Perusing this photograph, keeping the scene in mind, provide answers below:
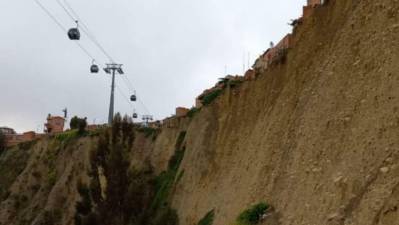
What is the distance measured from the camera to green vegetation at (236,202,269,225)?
15.7 metres

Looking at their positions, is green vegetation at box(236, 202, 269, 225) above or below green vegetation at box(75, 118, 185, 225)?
below

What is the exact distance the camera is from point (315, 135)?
607 inches

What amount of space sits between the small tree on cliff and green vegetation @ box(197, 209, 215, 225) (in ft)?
103

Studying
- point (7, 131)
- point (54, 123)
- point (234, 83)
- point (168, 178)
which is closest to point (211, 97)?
point (234, 83)

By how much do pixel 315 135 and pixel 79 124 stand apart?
39.2 meters

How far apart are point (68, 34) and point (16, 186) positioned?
99.8 ft

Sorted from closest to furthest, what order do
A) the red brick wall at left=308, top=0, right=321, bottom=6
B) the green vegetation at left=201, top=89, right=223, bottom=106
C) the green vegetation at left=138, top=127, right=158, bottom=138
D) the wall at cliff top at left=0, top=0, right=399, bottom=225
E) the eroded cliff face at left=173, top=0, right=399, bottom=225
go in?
the eroded cliff face at left=173, top=0, right=399, bottom=225, the wall at cliff top at left=0, top=0, right=399, bottom=225, the red brick wall at left=308, top=0, right=321, bottom=6, the green vegetation at left=201, top=89, right=223, bottom=106, the green vegetation at left=138, top=127, right=158, bottom=138

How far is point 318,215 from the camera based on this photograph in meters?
12.6

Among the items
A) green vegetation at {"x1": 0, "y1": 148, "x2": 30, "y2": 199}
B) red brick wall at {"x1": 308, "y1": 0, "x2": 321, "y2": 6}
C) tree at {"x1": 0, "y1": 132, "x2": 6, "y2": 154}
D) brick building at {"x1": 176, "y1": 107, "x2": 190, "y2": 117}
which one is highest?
tree at {"x1": 0, "y1": 132, "x2": 6, "y2": 154}

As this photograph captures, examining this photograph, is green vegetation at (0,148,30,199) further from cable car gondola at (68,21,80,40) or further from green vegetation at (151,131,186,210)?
cable car gondola at (68,21,80,40)

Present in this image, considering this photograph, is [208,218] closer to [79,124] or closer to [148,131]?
[148,131]

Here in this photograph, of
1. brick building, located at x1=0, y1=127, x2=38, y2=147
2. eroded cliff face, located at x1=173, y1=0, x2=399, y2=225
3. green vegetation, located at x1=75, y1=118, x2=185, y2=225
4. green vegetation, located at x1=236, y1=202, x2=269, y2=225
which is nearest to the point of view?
eroded cliff face, located at x1=173, y1=0, x2=399, y2=225

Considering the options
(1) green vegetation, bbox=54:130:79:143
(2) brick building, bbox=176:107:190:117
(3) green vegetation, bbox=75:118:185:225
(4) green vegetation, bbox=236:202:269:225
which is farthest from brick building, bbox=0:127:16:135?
(4) green vegetation, bbox=236:202:269:225

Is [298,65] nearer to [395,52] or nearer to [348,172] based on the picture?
[395,52]
